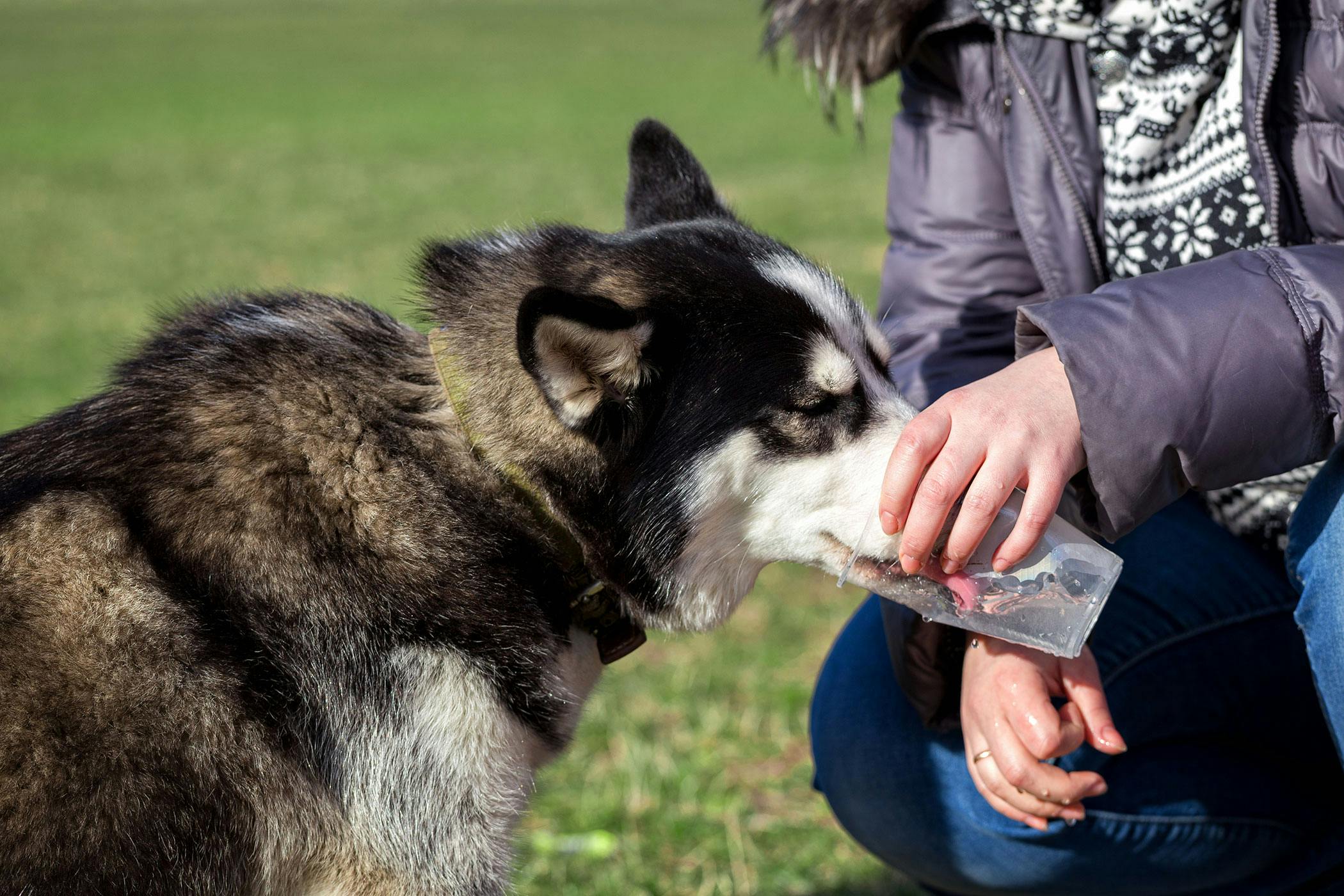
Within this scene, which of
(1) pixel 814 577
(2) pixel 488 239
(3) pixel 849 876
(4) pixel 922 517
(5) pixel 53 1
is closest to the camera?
(4) pixel 922 517

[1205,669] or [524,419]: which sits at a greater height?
[524,419]

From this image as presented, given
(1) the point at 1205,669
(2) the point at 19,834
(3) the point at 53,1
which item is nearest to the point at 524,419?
(2) the point at 19,834

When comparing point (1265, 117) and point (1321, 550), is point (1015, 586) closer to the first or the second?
point (1321, 550)

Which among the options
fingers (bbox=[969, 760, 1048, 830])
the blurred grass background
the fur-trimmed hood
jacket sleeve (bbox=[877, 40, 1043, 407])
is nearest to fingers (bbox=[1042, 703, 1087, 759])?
fingers (bbox=[969, 760, 1048, 830])

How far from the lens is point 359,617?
196 centimetres

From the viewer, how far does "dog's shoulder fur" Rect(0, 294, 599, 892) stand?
1.77 m

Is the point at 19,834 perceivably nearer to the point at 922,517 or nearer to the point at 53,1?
the point at 922,517

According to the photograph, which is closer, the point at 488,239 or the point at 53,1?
the point at 488,239

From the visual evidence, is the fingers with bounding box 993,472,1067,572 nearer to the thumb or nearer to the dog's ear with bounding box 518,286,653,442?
the thumb

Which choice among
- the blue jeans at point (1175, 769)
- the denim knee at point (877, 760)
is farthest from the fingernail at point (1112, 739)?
the denim knee at point (877, 760)

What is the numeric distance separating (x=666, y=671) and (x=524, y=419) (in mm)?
2221

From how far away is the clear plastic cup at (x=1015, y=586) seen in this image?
1978 millimetres

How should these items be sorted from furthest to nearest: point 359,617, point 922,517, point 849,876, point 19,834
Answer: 1. point 849,876
2. point 359,617
3. point 922,517
4. point 19,834

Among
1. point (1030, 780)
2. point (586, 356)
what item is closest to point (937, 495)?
point (586, 356)
